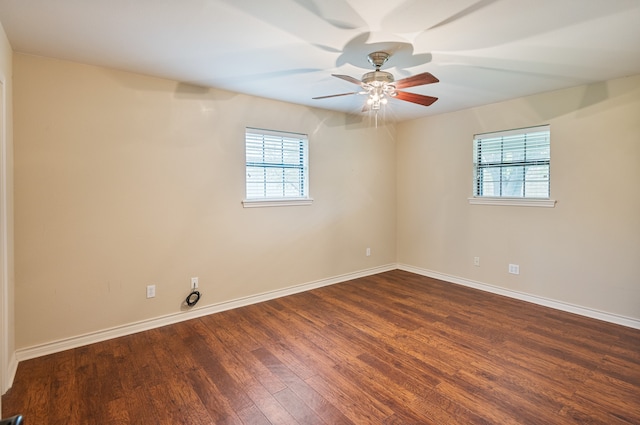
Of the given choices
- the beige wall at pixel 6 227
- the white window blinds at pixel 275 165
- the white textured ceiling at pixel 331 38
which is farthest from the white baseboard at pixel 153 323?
the white textured ceiling at pixel 331 38

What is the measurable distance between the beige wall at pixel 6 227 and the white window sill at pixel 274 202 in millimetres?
1962

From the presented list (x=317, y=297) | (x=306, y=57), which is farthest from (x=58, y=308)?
(x=306, y=57)

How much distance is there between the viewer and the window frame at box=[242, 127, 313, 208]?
3766 millimetres

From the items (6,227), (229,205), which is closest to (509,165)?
(229,205)

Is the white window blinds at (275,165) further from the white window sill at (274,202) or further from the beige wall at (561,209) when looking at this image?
the beige wall at (561,209)

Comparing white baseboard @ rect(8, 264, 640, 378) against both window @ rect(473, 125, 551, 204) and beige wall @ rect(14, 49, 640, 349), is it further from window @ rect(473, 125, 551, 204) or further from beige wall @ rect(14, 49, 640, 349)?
window @ rect(473, 125, 551, 204)

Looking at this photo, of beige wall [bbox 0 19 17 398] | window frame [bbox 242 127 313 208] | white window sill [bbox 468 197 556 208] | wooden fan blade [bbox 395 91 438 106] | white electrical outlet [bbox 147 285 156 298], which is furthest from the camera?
window frame [bbox 242 127 313 208]

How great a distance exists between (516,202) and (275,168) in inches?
118

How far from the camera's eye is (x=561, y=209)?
356cm

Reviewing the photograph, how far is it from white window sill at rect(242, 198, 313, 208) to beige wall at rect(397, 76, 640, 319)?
1.98 m

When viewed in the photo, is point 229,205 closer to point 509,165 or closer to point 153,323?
point 153,323

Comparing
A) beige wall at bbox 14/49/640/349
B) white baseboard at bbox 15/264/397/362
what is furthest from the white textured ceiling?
white baseboard at bbox 15/264/397/362

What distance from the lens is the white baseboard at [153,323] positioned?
2.61m

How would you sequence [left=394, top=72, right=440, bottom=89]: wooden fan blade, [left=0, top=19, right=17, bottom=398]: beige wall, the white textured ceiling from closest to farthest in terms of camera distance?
the white textured ceiling, [left=0, top=19, right=17, bottom=398]: beige wall, [left=394, top=72, right=440, bottom=89]: wooden fan blade
